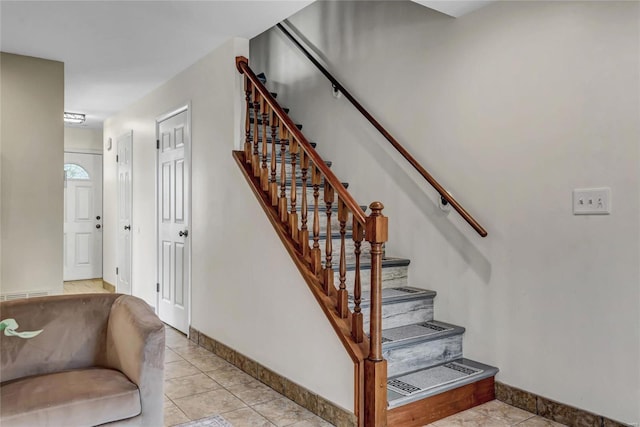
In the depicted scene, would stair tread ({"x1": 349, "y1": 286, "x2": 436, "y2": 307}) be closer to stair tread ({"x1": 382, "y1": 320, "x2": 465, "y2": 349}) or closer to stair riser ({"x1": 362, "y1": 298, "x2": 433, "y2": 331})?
stair riser ({"x1": 362, "y1": 298, "x2": 433, "y2": 331})

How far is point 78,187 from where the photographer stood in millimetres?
7215

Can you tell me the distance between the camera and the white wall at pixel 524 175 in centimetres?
219

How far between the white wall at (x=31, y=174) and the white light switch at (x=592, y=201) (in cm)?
387

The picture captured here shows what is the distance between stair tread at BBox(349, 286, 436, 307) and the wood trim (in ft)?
2.03

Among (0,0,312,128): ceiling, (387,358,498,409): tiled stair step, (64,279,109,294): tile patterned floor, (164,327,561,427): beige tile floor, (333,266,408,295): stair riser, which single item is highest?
(0,0,312,128): ceiling

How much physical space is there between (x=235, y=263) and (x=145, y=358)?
1564mm

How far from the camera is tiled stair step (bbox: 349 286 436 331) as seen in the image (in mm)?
2857

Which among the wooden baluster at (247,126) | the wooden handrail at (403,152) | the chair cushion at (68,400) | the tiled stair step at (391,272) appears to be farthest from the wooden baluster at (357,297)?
the wooden baluster at (247,126)

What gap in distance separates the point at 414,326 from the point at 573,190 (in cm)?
124

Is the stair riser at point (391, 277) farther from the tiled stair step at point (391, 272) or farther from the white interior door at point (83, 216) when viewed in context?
the white interior door at point (83, 216)

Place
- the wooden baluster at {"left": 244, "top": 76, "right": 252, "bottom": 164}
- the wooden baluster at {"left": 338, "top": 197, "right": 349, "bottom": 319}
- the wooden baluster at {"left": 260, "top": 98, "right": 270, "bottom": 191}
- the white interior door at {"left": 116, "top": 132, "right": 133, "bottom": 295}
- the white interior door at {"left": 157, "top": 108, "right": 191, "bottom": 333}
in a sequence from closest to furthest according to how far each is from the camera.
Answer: the wooden baluster at {"left": 338, "top": 197, "right": 349, "bottom": 319}
the wooden baluster at {"left": 260, "top": 98, "right": 270, "bottom": 191}
the wooden baluster at {"left": 244, "top": 76, "right": 252, "bottom": 164}
the white interior door at {"left": 157, "top": 108, "right": 191, "bottom": 333}
the white interior door at {"left": 116, "top": 132, "right": 133, "bottom": 295}

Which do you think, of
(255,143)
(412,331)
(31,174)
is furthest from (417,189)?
(31,174)

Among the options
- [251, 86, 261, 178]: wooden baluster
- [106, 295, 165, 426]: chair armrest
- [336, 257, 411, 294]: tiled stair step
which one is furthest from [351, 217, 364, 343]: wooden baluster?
[251, 86, 261, 178]: wooden baluster

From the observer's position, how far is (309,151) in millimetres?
2652
